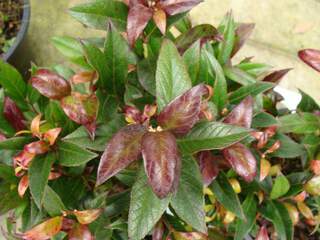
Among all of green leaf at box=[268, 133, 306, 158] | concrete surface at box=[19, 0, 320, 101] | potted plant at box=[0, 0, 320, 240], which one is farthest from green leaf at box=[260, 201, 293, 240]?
concrete surface at box=[19, 0, 320, 101]

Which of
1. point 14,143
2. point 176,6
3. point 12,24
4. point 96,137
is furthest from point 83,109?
point 12,24

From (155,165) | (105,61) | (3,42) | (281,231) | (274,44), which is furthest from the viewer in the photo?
(274,44)

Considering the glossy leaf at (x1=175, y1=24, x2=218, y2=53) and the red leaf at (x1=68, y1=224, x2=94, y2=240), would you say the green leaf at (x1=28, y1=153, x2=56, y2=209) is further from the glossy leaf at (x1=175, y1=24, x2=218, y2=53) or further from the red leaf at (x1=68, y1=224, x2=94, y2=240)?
the glossy leaf at (x1=175, y1=24, x2=218, y2=53)

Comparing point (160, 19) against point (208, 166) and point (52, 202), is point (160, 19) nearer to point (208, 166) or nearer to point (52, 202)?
point (208, 166)

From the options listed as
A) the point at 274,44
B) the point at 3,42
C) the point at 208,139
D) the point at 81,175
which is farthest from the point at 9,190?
the point at 274,44

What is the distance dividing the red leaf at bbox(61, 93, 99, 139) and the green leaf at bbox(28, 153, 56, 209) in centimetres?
10

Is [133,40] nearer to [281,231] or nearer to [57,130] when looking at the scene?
[57,130]

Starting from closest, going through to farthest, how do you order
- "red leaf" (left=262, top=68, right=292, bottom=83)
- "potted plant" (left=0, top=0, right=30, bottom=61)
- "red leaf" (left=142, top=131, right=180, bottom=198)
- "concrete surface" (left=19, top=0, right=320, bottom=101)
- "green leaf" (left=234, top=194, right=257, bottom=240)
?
"red leaf" (left=142, top=131, right=180, bottom=198), "green leaf" (left=234, top=194, right=257, bottom=240), "red leaf" (left=262, top=68, right=292, bottom=83), "potted plant" (left=0, top=0, right=30, bottom=61), "concrete surface" (left=19, top=0, right=320, bottom=101)

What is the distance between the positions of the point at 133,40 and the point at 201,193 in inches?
12.1

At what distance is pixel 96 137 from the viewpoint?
2.76 feet

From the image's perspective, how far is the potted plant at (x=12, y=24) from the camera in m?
1.76

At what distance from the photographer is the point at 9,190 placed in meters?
0.95

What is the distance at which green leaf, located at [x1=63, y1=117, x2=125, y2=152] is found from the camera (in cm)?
82

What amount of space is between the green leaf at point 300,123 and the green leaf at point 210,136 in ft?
1.21
